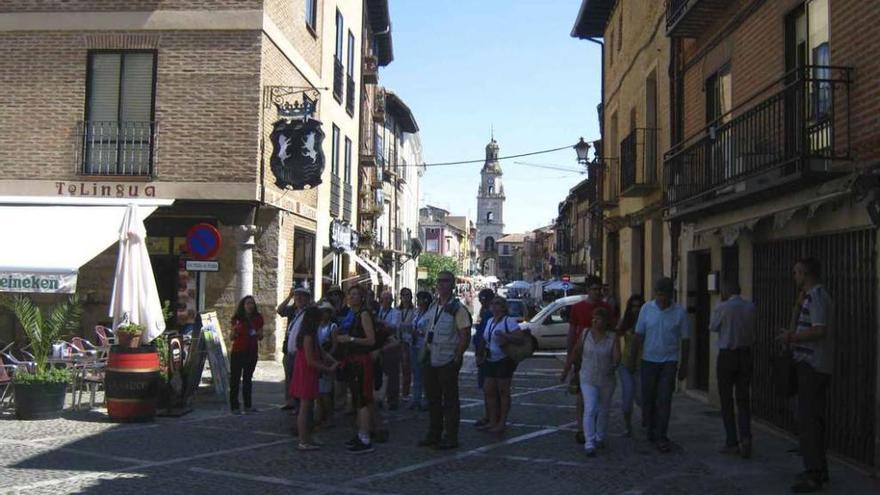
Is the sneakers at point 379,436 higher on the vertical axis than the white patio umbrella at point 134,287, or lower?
lower

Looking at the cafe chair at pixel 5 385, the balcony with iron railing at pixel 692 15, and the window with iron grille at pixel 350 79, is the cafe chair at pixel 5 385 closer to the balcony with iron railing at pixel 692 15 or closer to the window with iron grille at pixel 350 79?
the balcony with iron railing at pixel 692 15

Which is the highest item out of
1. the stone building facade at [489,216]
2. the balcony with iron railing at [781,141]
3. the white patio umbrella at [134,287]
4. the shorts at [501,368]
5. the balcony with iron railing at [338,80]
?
the stone building facade at [489,216]

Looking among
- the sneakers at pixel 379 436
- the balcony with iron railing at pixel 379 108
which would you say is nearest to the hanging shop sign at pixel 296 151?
the sneakers at pixel 379 436

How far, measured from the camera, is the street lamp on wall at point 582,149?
23594 mm

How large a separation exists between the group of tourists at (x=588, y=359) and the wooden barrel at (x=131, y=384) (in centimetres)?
176

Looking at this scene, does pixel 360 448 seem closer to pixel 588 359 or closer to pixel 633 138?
pixel 588 359

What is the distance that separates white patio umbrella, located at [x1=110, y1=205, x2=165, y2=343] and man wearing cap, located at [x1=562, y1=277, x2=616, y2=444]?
529 centimetres

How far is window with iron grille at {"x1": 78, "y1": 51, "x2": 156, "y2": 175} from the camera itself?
15.9 m

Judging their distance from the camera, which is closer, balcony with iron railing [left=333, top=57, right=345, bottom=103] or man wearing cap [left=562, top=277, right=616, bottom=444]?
man wearing cap [left=562, top=277, right=616, bottom=444]

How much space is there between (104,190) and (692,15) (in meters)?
10.8

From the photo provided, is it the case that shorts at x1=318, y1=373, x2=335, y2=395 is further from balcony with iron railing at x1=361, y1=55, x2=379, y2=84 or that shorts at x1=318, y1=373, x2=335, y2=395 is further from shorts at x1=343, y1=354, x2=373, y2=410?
balcony with iron railing at x1=361, y1=55, x2=379, y2=84

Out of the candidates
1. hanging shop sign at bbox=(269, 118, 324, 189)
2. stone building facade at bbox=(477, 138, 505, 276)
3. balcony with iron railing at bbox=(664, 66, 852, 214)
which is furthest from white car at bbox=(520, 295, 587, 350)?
→ stone building facade at bbox=(477, 138, 505, 276)

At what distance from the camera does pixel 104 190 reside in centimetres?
1584

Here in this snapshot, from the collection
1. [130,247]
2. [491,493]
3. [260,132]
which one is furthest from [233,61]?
[491,493]
